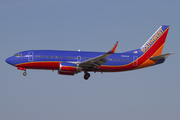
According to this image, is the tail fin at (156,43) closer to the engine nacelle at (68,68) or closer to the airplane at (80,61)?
the airplane at (80,61)

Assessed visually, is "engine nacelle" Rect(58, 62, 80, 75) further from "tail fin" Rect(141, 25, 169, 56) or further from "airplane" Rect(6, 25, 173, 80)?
"tail fin" Rect(141, 25, 169, 56)

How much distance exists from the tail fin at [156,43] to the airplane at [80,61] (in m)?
1.08

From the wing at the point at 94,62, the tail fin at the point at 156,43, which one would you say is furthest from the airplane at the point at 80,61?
the tail fin at the point at 156,43

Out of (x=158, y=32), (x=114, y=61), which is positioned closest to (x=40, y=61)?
(x=114, y=61)

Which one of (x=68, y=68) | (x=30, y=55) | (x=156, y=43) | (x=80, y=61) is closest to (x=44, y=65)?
(x=30, y=55)

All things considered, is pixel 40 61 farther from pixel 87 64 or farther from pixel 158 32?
pixel 158 32

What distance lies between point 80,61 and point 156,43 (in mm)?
14886

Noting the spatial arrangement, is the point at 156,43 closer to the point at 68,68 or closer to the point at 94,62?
the point at 94,62

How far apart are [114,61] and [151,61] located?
6656 mm

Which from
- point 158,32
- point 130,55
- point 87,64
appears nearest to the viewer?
point 87,64

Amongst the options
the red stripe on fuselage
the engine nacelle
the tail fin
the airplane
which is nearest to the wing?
the airplane

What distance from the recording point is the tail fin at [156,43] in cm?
5953

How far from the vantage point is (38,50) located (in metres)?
55.1

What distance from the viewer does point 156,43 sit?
2382 inches
